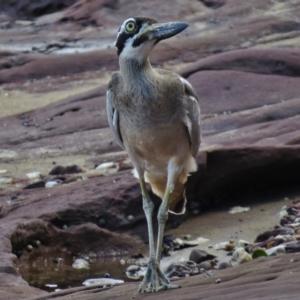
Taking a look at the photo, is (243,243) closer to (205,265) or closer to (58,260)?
(205,265)

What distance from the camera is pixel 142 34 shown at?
506cm

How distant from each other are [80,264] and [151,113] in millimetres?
1915

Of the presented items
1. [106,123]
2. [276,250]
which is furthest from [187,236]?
[106,123]

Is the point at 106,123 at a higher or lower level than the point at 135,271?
lower

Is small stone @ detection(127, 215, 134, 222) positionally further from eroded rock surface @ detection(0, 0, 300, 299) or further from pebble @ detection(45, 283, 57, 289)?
pebble @ detection(45, 283, 57, 289)

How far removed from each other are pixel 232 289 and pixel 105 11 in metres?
12.9

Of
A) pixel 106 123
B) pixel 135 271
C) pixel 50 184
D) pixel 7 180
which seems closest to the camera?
pixel 135 271

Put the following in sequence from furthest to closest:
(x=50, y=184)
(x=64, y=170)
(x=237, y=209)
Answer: (x=64, y=170), (x=50, y=184), (x=237, y=209)

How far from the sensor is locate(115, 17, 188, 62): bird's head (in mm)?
5039

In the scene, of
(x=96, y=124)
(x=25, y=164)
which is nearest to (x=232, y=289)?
(x=25, y=164)

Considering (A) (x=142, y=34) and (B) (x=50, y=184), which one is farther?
(B) (x=50, y=184)

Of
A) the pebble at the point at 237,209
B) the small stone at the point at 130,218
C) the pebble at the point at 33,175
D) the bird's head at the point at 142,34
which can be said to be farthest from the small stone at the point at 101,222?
the bird's head at the point at 142,34

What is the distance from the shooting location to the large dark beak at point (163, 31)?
502 centimetres

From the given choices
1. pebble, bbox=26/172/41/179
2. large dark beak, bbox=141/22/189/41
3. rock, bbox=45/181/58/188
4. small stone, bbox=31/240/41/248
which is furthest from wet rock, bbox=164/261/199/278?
pebble, bbox=26/172/41/179
